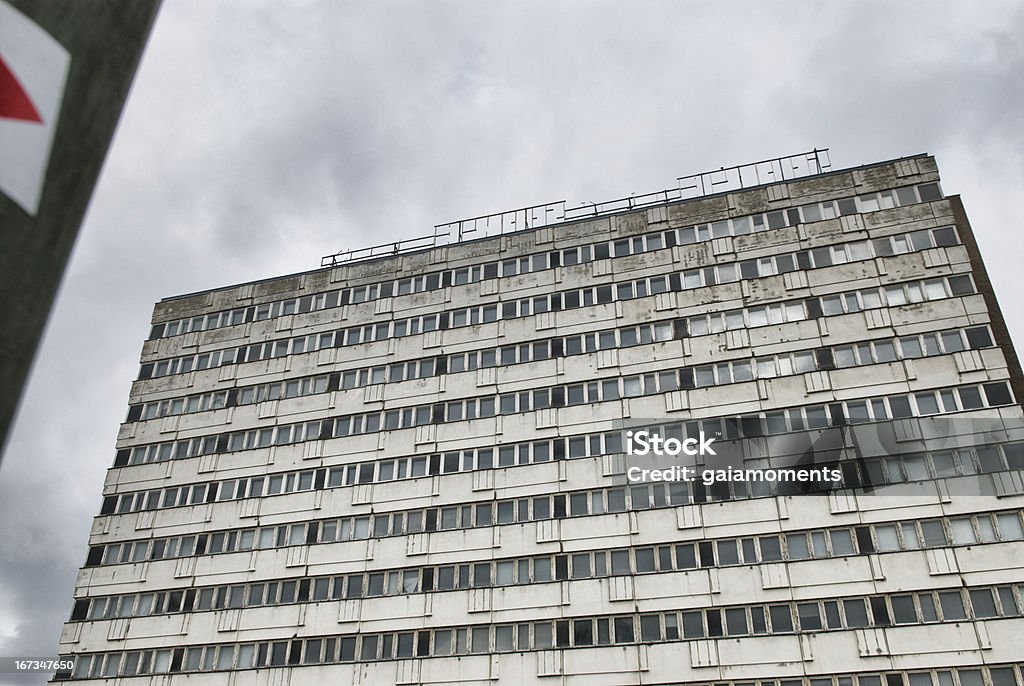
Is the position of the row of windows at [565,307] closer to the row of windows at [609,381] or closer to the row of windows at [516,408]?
the row of windows at [609,381]

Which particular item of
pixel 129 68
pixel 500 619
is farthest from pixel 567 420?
pixel 129 68

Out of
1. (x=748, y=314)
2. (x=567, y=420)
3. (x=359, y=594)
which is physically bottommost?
(x=359, y=594)

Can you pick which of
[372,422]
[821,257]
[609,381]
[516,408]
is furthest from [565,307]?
[821,257]

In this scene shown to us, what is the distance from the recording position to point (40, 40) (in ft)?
9.00

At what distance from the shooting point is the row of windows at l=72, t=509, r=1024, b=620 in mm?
39938

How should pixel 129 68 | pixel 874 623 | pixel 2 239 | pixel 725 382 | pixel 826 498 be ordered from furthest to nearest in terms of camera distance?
pixel 725 382 < pixel 826 498 < pixel 874 623 < pixel 129 68 < pixel 2 239

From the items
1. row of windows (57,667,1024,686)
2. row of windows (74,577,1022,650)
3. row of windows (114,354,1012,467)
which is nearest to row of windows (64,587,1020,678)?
row of windows (74,577,1022,650)

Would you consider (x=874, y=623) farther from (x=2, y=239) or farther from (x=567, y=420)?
(x=2, y=239)

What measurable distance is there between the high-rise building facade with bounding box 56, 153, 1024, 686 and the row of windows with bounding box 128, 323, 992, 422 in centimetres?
17

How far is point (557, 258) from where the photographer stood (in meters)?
56.8

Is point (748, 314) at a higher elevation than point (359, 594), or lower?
higher

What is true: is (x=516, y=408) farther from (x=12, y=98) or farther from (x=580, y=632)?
(x=12, y=98)

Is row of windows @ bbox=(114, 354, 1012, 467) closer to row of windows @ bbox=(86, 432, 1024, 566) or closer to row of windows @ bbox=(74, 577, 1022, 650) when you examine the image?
row of windows @ bbox=(86, 432, 1024, 566)

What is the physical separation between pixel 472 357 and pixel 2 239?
51868mm
